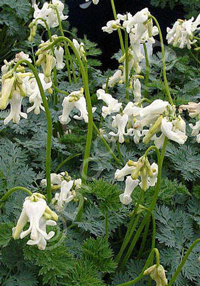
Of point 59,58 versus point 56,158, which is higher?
point 59,58

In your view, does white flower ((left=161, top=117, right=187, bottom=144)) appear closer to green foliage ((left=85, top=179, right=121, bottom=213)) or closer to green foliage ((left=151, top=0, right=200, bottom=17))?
green foliage ((left=85, top=179, right=121, bottom=213))

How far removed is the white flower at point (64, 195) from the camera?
4.57 feet

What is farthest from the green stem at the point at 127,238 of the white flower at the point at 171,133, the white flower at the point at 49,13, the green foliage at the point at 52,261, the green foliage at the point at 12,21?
the green foliage at the point at 12,21

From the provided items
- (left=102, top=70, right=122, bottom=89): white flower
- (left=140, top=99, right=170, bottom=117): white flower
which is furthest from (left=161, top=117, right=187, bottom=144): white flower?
(left=102, top=70, right=122, bottom=89): white flower

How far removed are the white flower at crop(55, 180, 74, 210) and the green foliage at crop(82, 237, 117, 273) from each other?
0.18 m

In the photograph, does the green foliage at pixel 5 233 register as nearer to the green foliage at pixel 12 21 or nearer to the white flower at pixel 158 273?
the white flower at pixel 158 273

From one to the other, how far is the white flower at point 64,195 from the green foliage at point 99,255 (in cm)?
18

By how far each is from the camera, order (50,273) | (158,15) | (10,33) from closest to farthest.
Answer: (50,273)
(10,33)
(158,15)

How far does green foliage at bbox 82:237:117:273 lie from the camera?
1.25 m

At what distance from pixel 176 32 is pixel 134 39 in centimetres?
51

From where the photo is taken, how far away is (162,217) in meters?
1.45

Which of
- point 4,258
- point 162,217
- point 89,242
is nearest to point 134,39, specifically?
point 162,217

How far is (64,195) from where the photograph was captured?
1.40 metres

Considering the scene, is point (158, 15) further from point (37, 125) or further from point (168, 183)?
point (168, 183)
